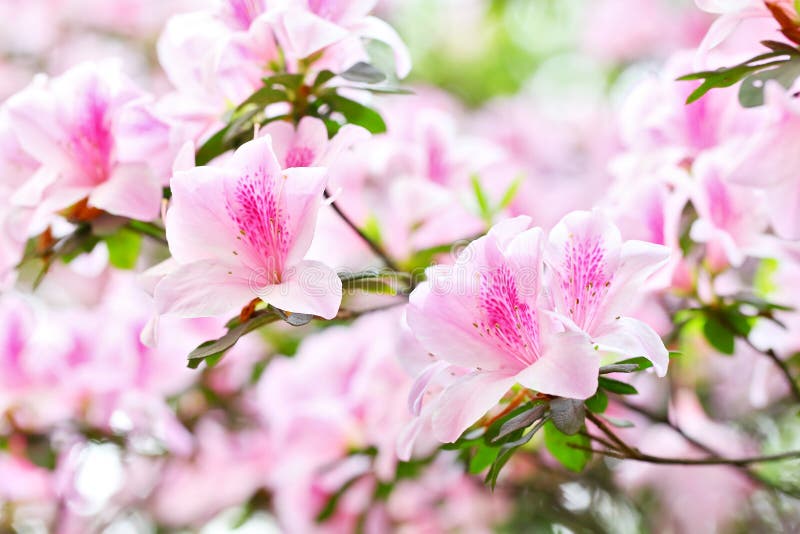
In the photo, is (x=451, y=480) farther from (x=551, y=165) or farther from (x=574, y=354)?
(x=551, y=165)

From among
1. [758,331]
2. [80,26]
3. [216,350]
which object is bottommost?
[80,26]

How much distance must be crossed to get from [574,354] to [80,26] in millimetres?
2871

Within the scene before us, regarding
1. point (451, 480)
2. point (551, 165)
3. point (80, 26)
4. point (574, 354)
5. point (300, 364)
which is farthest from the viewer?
point (80, 26)

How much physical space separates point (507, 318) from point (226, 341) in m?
0.24

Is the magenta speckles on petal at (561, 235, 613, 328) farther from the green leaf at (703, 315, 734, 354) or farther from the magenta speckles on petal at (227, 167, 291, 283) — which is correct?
the green leaf at (703, 315, 734, 354)

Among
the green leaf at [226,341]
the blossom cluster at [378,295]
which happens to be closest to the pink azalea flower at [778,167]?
the blossom cluster at [378,295]

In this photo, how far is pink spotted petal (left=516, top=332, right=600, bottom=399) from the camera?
68 centimetres

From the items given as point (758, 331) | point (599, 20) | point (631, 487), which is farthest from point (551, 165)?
point (758, 331)

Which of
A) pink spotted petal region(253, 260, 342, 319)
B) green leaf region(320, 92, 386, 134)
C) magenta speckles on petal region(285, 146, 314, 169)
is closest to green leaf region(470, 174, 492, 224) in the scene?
green leaf region(320, 92, 386, 134)

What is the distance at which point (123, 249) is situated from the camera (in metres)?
1.09

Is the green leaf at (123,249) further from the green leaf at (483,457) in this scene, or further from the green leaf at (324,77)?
the green leaf at (483,457)

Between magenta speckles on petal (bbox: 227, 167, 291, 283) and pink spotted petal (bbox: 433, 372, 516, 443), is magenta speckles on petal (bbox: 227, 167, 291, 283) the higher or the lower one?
the higher one

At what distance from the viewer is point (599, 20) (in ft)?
9.06

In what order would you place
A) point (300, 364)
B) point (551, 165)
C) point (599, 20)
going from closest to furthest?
point (300, 364) → point (551, 165) → point (599, 20)
